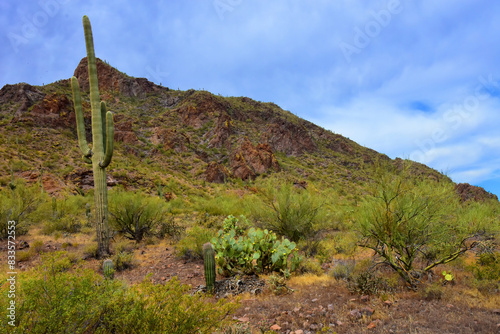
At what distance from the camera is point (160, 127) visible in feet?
152

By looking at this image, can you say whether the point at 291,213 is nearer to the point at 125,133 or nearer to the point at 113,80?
the point at 125,133

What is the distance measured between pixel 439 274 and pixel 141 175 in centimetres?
2931

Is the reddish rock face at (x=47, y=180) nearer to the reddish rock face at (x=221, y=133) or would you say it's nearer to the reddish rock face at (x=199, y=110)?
the reddish rock face at (x=221, y=133)

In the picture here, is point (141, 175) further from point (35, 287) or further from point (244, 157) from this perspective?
point (35, 287)

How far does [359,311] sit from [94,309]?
156 inches

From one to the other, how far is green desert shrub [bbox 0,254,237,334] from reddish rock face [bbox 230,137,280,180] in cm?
3738

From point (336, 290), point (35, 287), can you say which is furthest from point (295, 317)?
point (35, 287)

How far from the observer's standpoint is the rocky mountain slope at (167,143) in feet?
87.5

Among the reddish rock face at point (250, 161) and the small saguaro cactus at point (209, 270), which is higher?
the reddish rock face at point (250, 161)

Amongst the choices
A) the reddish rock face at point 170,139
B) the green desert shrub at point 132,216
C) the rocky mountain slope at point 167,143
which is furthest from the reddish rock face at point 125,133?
the green desert shrub at point 132,216

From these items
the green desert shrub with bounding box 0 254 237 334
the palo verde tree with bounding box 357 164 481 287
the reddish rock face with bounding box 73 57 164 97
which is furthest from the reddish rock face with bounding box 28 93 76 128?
the palo verde tree with bounding box 357 164 481 287

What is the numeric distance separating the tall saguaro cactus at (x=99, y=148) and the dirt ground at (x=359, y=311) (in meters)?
5.97

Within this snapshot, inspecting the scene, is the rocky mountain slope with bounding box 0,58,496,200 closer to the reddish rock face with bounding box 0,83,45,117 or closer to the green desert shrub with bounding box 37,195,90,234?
the reddish rock face with bounding box 0,83,45,117

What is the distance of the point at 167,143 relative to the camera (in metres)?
41.8
